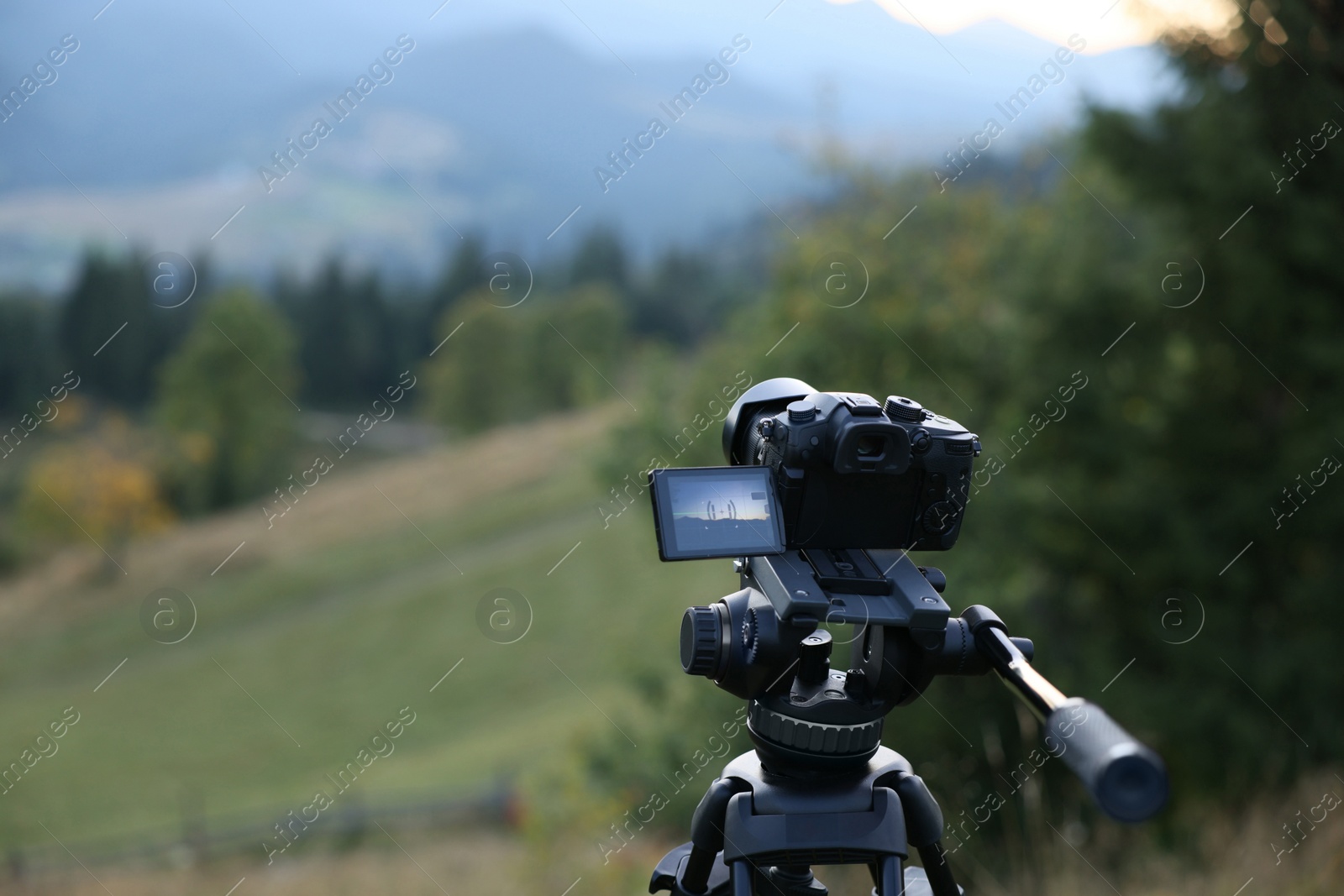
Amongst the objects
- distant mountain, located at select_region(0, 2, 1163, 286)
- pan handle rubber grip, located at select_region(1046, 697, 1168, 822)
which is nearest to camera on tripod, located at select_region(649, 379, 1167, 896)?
pan handle rubber grip, located at select_region(1046, 697, 1168, 822)

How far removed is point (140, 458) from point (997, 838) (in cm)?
4014

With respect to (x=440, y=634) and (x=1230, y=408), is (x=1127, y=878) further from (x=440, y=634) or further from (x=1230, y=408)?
(x=440, y=634)

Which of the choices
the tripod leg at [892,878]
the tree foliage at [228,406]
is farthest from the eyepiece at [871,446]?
the tree foliage at [228,406]

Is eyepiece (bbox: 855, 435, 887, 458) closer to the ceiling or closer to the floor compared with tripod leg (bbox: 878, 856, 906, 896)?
closer to the ceiling

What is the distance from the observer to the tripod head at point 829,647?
153cm

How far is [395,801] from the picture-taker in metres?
17.1

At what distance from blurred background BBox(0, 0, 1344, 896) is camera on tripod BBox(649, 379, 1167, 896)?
1.77 m

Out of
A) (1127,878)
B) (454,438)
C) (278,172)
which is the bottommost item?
(454,438)

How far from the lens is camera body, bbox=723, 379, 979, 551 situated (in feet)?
5.19

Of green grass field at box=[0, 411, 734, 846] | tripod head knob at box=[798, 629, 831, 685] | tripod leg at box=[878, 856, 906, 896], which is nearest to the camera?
tripod leg at box=[878, 856, 906, 896]

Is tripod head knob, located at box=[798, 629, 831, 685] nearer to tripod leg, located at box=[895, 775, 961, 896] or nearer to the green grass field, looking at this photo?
tripod leg, located at box=[895, 775, 961, 896]

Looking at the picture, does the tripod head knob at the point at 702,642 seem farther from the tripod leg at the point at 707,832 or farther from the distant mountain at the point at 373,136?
the distant mountain at the point at 373,136

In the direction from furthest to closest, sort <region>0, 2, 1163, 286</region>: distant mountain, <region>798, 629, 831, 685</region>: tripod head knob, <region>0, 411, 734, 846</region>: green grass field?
<region>0, 2, 1163, 286</region>: distant mountain < <region>0, 411, 734, 846</region>: green grass field < <region>798, 629, 831, 685</region>: tripod head knob

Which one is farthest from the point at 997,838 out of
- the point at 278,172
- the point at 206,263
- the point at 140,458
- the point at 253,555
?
the point at 206,263
